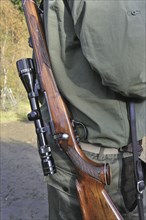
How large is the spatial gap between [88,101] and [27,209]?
2.24 meters

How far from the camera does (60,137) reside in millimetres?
1769

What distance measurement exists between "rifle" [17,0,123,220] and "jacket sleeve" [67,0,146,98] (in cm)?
32

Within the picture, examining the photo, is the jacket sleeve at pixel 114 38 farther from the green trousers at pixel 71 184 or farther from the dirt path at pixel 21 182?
the dirt path at pixel 21 182

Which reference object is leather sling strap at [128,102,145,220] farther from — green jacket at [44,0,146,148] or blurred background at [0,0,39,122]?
blurred background at [0,0,39,122]

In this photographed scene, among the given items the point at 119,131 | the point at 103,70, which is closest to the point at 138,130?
the point at 119,131

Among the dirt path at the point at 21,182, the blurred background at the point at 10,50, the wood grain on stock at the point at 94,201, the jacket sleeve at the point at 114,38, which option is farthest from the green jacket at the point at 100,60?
the blurred background at the point at 10,50

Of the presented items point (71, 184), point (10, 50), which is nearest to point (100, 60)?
point (71, 184)

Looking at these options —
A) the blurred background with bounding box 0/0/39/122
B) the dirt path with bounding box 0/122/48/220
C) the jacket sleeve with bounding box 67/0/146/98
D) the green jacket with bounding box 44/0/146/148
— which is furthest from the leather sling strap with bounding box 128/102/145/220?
the blurred background with bounding box 0/0/39/122

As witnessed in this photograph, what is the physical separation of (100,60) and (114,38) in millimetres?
110

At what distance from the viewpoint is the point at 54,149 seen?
6.22 ft

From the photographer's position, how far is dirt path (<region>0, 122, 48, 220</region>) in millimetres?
3582

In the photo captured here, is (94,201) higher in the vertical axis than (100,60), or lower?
lower

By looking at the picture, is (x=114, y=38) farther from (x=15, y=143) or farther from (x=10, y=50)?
(x=10, y=50)

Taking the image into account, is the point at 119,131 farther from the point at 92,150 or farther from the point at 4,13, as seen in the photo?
the point at 4,13
